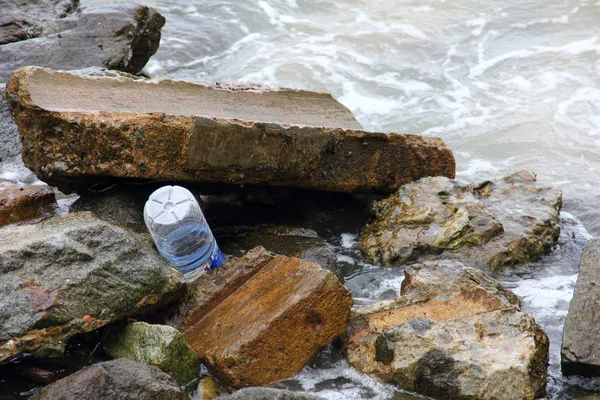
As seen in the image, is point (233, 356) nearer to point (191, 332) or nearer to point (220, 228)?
point (191, 332)

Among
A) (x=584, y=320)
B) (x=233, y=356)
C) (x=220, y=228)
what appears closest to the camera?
(x=233, y=356)

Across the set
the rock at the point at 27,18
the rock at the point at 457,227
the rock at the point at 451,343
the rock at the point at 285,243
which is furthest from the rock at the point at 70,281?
the rock at the point at 27,18

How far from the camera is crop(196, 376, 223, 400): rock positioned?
3.24m

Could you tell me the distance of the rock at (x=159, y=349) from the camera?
323 centimetres

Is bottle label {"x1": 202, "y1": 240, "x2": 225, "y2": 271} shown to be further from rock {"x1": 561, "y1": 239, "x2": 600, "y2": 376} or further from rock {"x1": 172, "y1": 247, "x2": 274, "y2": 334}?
rock {"x1": 561, "y1": 239, "x2": 600, "y2": 376}

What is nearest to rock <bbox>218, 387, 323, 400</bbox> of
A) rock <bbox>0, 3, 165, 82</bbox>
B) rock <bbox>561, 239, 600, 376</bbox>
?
rock <bbox>561, 239, 600, 376</bbox>

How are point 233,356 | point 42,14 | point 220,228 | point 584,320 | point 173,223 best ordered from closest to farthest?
point 233,356
point 584,320
point 173,223
point 220,228
point 42,14

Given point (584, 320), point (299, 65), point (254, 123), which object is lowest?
point (299, 65)

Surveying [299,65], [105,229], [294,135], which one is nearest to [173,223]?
[105,229]

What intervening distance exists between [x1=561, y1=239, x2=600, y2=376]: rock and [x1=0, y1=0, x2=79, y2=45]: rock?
5.87m

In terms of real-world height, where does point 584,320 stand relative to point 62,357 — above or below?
above

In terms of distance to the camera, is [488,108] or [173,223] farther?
[488,108]

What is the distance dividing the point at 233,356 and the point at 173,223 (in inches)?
44.1

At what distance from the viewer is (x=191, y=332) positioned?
143 inches
